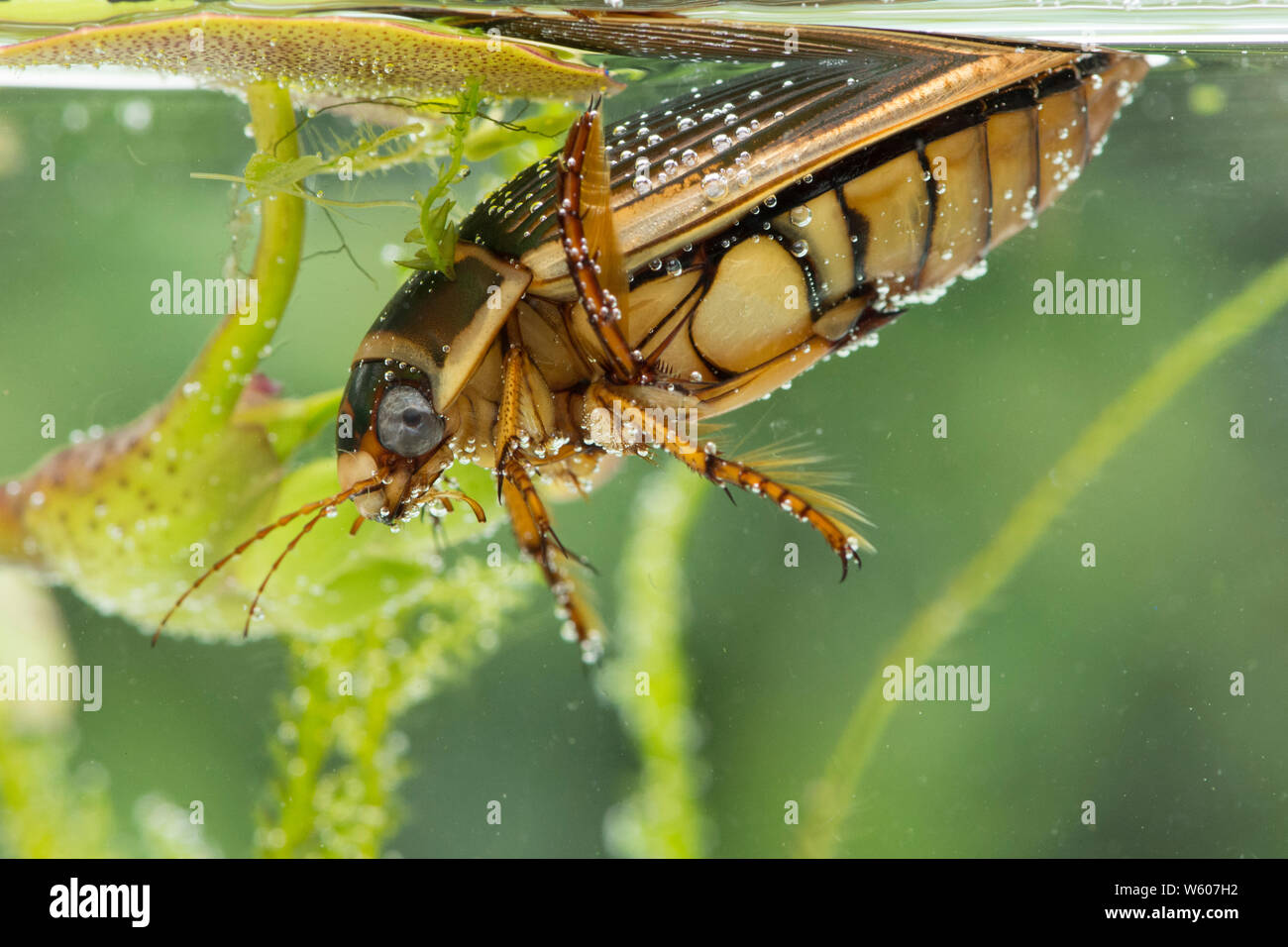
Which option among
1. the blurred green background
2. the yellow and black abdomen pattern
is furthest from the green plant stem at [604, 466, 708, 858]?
the yellow and black abdomen pattern

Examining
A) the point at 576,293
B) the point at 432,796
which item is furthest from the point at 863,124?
the point at 432,796

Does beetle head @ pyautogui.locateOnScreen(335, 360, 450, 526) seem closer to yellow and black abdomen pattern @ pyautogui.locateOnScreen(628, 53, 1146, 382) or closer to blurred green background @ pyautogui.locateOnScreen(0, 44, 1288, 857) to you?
yellow and black abdomen pattern @ pyautogui.locateOnScreen(628, 53, 1146, 382)

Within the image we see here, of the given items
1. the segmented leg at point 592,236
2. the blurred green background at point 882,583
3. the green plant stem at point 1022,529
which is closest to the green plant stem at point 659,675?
the blurred green background at point 882,583

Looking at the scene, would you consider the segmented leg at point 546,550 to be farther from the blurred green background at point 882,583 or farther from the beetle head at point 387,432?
the blurred green background at point 882,583

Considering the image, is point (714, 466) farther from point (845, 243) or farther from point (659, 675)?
point (659, 675)

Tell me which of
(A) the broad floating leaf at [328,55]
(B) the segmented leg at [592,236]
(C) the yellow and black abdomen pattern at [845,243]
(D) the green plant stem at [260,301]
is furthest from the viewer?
(D) the green plant stem at [260,301]
